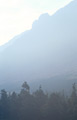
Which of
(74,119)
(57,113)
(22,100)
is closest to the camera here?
(74,119)

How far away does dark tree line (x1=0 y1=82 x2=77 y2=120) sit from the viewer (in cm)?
4116

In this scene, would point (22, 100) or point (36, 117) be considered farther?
point (22, 100)

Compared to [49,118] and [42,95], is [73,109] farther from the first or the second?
[42,95]

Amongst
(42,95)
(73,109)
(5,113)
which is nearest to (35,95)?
(42,95)

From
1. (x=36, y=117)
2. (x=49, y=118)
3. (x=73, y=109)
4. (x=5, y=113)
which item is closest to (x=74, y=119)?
(x=73, y=109)

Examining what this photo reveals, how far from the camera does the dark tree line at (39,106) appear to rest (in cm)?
4116

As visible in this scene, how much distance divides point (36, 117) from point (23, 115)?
215 cm

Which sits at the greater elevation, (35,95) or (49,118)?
(35,95)

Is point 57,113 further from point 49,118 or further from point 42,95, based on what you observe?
point 42,95

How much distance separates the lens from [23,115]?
45.1 meters

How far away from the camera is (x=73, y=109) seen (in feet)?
129

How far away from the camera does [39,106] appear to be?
4500cm

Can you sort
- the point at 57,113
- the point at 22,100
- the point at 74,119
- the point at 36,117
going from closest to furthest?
the point at 74,119 < the point at 57,113 < the point at 36,117 < the point at 22,100

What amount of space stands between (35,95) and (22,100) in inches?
81.2
